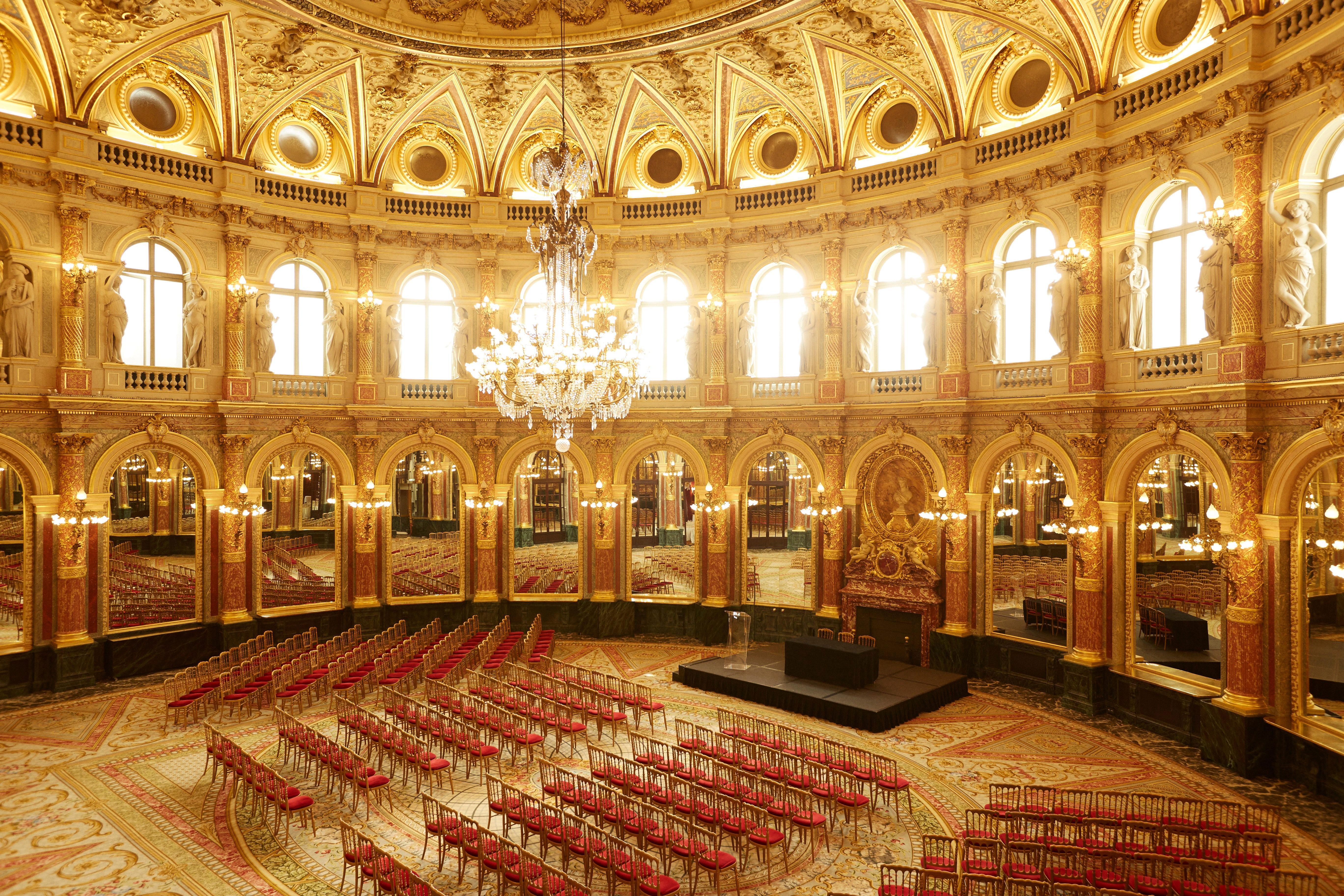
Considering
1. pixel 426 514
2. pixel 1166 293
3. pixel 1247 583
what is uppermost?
pixel 1166 293

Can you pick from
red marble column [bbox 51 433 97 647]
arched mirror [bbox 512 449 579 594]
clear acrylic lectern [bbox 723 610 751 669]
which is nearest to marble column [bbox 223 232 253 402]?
red marble column [bbox 51 433 97 647]

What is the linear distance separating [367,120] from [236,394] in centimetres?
732

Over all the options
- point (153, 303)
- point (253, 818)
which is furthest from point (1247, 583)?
point (153, 303)

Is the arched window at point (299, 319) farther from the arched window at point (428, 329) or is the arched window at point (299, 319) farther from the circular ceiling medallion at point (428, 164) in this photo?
the circular ceiling medallion at point (428, 164)

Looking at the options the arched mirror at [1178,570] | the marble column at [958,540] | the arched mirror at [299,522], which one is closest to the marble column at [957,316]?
the marble column at [958,540]

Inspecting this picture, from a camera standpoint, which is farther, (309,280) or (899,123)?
(309,280)

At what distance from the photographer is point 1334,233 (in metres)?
12.9

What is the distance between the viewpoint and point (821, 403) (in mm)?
20219

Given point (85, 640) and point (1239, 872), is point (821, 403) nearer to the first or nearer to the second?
point (1239, 872)

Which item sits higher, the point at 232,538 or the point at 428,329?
the point at 428,329

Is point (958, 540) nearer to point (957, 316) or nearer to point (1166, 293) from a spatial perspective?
point (957, 316)

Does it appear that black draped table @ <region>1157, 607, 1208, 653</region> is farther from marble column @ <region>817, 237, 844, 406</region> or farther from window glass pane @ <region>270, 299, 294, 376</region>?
window glass pane @ <region>270, 299, 294, 376</region>

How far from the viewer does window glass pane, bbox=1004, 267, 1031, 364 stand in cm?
1805

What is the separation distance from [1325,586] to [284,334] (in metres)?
26.4
